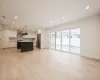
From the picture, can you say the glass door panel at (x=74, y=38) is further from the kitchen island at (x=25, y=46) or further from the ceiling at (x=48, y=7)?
the kitchen island at (x=25, y=46)

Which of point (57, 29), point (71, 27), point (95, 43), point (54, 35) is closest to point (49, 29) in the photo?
point (54, 35)

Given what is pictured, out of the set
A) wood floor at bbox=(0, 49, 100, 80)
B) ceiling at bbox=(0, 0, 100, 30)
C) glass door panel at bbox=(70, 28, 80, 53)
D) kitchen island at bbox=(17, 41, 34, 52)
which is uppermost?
ceiling at bbox=(0, 0, 100, 30)

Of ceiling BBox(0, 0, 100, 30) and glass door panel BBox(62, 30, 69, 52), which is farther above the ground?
ceiling BBox(0, 0, 100, 30)

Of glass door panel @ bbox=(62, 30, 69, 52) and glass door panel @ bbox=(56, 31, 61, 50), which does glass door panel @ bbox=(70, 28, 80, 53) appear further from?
glass door panel @ bbox=(56, 31, 61, 50)

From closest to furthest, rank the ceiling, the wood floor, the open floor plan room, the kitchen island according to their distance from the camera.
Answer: the wood floor < the open floor plan room < the ceiling < the kitchen island

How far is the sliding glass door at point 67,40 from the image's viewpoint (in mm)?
8578

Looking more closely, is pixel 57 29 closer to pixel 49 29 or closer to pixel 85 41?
pixel 49 29

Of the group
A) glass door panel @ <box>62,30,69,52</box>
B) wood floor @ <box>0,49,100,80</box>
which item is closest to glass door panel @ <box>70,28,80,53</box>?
glass door panel @ <box>62,30,69,52</box>

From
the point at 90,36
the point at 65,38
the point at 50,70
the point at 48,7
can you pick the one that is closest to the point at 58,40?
the point at 65,38

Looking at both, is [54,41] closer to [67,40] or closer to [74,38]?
[67,40]

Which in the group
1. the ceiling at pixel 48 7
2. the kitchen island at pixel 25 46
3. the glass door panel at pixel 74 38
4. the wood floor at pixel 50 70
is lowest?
the wood floor at pixel 50 70

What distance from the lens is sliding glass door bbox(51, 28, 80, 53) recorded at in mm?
8578

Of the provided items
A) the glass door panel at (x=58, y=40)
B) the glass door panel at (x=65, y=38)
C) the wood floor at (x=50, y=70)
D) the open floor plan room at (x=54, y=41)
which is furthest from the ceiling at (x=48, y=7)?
the glass door panel at (x=58, y=40)

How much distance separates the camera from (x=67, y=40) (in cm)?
966
